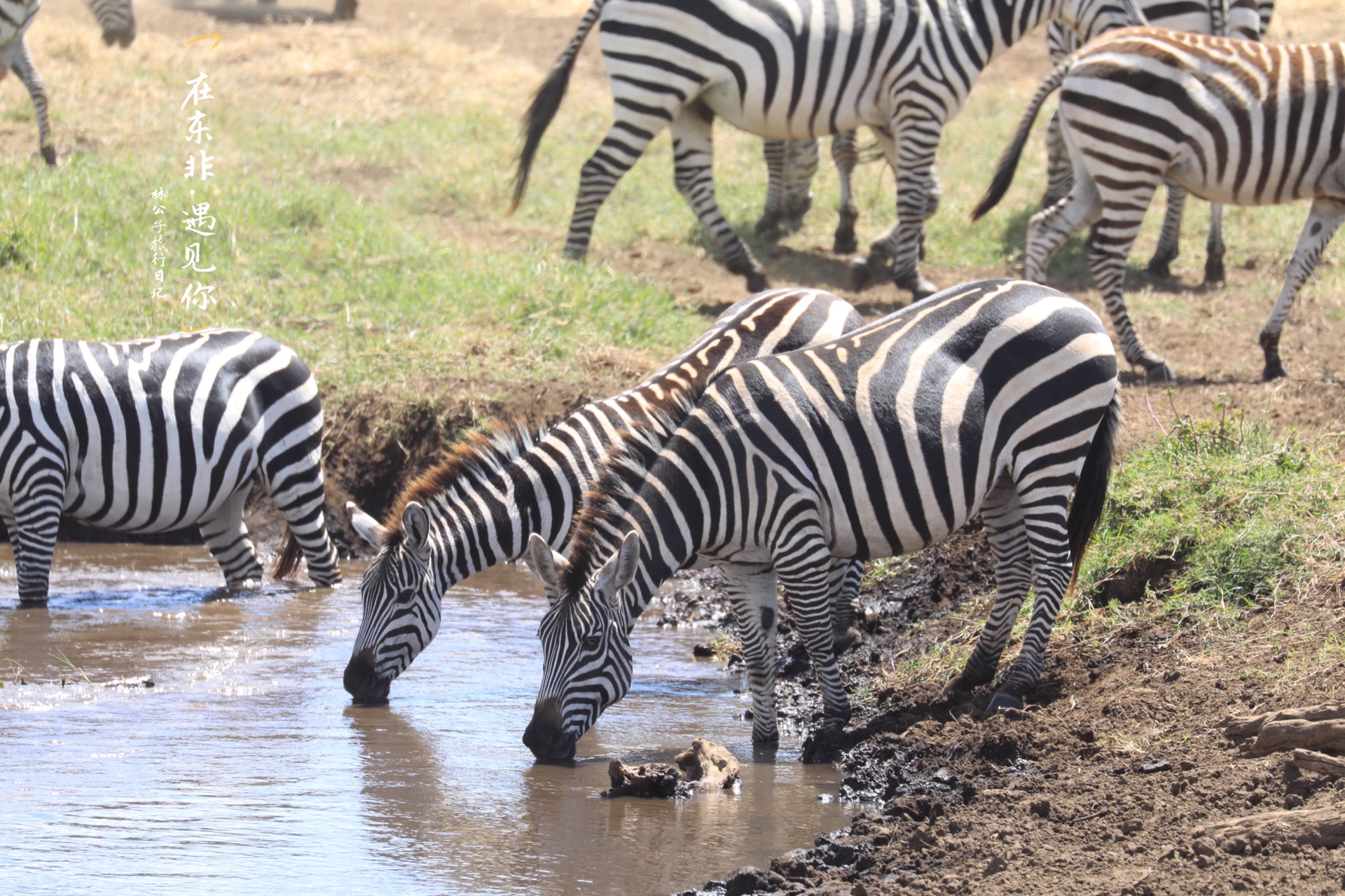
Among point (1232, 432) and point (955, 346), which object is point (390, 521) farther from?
point (1232, 432)

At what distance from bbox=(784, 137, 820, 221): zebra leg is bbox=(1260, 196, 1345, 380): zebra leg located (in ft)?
17.3

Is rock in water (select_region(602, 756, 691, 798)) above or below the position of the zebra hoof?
below

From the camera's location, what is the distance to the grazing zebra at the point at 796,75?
36.5 ft

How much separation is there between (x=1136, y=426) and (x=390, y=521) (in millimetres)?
4169

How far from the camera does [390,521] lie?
254 inches

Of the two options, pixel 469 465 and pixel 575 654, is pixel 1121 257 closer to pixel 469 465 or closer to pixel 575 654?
pixel 469 465

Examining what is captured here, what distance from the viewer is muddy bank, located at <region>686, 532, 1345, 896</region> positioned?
3.92m

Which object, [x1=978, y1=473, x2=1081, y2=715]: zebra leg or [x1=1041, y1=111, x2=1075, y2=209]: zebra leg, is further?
[x1=1041, y1=111, x2=1075, y2=209]: zebra leg

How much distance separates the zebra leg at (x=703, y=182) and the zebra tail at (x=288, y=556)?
4596 mm

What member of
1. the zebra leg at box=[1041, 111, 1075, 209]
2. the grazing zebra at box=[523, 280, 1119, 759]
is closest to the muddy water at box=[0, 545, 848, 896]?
the grazing zebra at box=[523, 280, 1119, 759]

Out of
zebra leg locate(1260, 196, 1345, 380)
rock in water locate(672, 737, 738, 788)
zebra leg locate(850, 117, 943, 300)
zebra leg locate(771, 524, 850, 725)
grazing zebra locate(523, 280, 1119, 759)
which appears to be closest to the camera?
rock in water locate(672, 737, 738, 788)

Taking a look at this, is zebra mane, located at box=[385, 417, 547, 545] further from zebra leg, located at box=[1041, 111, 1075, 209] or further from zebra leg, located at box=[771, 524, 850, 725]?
zebra leg, located at box=[1041, 111, 1075, 209]

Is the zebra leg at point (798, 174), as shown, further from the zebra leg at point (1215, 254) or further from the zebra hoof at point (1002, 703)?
the zebra hoof at point (1002, 703)

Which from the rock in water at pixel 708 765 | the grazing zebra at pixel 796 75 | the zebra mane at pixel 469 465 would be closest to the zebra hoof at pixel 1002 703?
the rock in water at pixel 708 765
